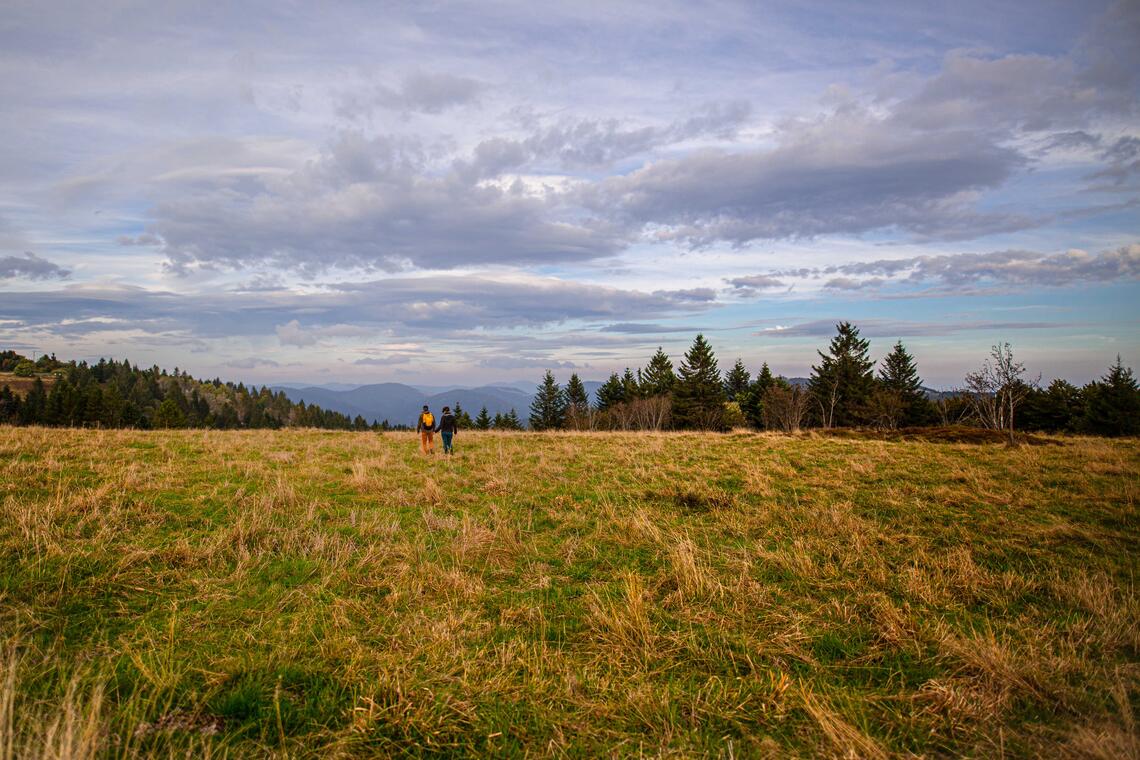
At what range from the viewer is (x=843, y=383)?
242ft

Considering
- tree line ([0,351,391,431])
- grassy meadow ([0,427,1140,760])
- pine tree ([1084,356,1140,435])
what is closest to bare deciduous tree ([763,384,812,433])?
pine tree ([1084,356,1140,435])

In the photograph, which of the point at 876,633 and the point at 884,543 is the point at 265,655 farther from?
the point at 884,543

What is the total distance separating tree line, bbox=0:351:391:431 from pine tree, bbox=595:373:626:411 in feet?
137

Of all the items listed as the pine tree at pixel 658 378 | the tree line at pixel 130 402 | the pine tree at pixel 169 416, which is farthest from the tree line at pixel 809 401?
the pine tree at pixel 169 416

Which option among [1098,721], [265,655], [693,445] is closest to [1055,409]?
[693,445]

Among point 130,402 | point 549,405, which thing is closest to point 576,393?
point 549,405

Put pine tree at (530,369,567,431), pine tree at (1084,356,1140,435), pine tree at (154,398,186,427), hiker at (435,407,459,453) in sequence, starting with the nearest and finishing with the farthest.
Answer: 1. hiker at (435,407,459,453)
2. pine tree at (1084,356,1140,435)
3. pine tree at (154,398,186,427)
4. pine tree at (530,369,567,431)

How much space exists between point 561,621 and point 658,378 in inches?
3446

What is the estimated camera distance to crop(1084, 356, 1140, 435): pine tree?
155ft

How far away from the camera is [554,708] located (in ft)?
12.6

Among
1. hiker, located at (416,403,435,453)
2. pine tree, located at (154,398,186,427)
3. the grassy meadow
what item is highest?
hiker, located at (416,403,435,453)

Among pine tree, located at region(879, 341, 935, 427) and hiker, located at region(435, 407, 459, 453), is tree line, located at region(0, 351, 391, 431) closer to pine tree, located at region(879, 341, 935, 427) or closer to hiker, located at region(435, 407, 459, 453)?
hiker, located at region(435, 407, 459, 453)

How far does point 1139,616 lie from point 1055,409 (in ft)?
251

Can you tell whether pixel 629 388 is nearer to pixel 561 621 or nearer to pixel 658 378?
pixel 658 378
